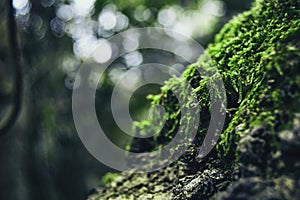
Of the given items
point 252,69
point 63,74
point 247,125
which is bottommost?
point 247,125

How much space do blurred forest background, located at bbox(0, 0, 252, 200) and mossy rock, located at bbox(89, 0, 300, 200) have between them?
18.4ft

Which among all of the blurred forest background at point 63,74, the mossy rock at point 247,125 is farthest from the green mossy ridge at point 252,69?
the blurred forest background at point 63,74

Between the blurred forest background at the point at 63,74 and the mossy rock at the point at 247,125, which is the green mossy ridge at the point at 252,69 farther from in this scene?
the blurred forest background at the point at 63,74

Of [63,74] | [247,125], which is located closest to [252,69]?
[247,125]

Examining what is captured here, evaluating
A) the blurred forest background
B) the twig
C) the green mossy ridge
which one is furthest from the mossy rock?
the blurred forest background

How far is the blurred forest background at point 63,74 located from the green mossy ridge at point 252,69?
5.57 m

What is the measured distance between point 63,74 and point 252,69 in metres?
10.1

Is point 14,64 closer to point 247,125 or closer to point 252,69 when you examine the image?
point 252,69

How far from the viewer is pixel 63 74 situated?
1109 cm

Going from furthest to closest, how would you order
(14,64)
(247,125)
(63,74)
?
1. (63,74)
2. (14,64)
3. (247,125)

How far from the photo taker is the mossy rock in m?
1.12

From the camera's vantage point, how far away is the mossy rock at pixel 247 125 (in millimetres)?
1121

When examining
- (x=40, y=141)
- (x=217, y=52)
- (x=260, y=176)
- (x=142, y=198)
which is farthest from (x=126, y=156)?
(x=40, y=141)

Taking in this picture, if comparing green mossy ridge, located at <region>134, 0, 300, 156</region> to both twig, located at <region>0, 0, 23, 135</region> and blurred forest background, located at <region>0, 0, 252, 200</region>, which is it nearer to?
twig, located at <region>0, 0, 23, 135</region>
